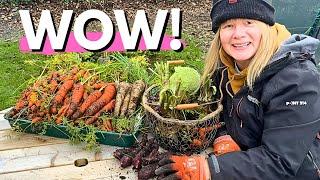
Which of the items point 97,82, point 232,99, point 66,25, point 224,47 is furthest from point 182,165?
point 66,25

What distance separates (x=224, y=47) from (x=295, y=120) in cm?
59

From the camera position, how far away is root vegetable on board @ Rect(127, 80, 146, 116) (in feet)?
8.74

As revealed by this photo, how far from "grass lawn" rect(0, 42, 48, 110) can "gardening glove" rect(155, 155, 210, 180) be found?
107 inches

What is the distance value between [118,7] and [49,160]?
16.3ft

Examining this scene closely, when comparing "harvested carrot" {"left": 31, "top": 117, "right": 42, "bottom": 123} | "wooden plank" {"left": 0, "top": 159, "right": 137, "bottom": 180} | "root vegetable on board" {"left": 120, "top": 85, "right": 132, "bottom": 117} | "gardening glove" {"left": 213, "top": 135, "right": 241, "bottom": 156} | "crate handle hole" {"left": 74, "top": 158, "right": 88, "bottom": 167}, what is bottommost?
"wooden plank" {"left": 0, "top": 159, "right": 137, "bottom": 180}

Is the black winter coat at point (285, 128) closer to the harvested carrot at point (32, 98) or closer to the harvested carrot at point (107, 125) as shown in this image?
the harvested carrot at point (107, 125)

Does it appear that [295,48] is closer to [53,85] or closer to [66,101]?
[66,101]

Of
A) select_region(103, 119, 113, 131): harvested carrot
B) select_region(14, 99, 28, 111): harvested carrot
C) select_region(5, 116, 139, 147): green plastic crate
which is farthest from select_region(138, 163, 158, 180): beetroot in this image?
select_region(14, 99, 28, 111): harvested carrot

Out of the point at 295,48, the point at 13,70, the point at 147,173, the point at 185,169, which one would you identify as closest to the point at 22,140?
the point at 147,173

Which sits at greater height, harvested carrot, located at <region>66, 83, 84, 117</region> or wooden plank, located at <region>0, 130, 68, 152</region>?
harvested carrot, located at <region>66, 83, 84, 117</region>

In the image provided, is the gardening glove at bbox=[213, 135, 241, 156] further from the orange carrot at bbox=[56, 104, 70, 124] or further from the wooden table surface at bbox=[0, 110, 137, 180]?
the orange carrot at bbox=[56, 104, 70, 124]

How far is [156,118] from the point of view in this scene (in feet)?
7.49

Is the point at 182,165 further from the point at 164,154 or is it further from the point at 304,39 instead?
the point at 304,39

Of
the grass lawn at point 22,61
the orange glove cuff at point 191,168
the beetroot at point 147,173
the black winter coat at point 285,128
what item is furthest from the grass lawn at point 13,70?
the black winter coat at point 285,128
